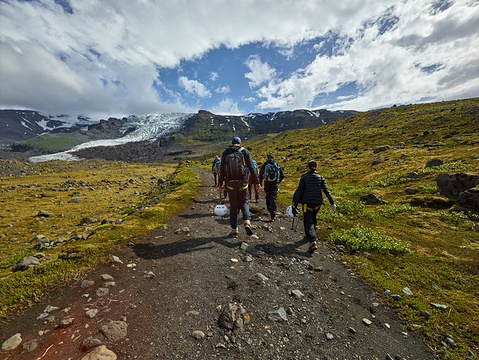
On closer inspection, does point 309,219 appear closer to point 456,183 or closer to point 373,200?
point 373,200

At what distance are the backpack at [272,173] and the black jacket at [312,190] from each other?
3.71 meters

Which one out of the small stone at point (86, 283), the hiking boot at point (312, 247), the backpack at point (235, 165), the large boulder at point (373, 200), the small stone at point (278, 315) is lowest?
the large boulder at point (373, 200)

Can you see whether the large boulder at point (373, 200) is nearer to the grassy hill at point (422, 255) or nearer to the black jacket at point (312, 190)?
the grassy hill at point (422, 255)

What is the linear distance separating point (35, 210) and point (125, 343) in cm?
2681

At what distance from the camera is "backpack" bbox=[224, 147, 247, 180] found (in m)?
9.80

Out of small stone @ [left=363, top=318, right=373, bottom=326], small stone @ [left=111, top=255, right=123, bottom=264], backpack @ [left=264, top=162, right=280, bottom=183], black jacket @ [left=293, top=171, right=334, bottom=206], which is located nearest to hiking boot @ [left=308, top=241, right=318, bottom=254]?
black jacket @ [left=293, top=171, right=334, bottom=206]

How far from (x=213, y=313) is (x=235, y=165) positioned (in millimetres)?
5893

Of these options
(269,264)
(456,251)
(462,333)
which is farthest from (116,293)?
(456,251)

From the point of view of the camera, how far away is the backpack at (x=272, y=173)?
14.3m

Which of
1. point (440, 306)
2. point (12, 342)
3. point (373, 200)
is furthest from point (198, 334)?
point (373, 200)

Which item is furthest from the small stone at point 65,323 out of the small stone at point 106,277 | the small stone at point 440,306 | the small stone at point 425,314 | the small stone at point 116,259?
the small stone at point 440,306

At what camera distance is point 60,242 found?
34.8 ft

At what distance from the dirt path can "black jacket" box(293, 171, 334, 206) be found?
8.84 ft

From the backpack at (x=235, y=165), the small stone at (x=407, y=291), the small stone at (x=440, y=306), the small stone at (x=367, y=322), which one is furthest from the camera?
the backpack at (x=235, y=165)
